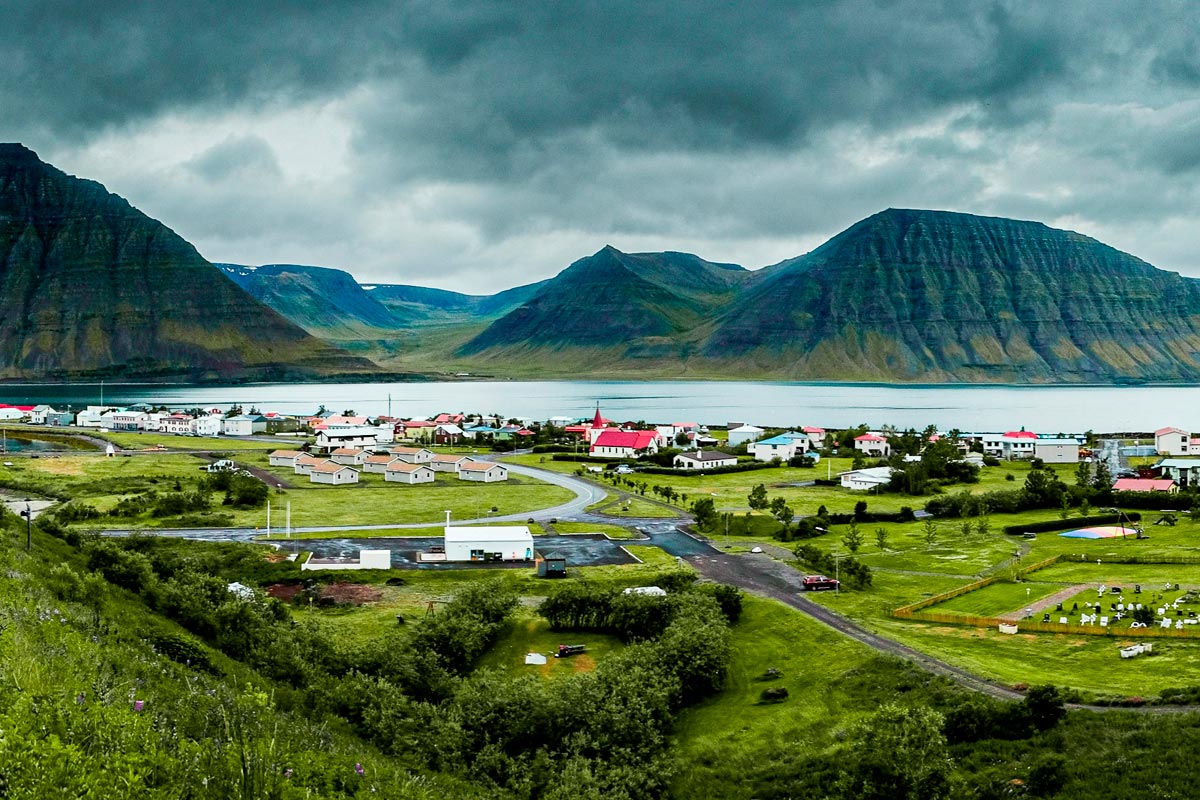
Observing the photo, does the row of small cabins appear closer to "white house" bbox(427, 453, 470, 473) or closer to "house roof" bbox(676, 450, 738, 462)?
"white house" bbox(427, 453, 470, 473)

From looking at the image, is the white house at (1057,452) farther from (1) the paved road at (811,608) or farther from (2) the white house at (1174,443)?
(1) the paved road at (811,608)

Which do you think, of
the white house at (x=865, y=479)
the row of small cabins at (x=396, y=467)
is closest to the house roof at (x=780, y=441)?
the white house at (x=865, y=479)

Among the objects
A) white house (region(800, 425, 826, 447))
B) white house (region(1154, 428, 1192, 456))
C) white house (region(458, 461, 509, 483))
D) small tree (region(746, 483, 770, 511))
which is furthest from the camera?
white house (region(800, 425, 826, 447))

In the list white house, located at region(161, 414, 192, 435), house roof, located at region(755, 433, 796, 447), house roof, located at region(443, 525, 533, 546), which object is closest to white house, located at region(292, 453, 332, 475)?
house roof, located at region(443, 525, 533, 546)

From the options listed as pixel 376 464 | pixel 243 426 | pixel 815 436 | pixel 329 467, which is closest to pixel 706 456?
pixel 815 436

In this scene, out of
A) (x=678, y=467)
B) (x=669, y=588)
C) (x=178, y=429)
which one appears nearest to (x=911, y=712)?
(x=669, y=588)

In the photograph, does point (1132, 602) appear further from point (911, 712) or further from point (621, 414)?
point (621, 414)

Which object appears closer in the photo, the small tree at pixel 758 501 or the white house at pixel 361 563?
the white house at pixel 361 563
